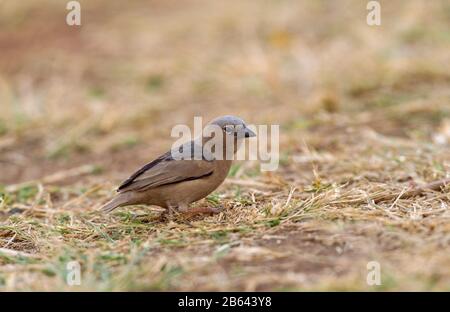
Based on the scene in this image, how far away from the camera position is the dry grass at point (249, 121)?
3996 millimetres

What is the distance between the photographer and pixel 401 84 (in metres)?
9.16

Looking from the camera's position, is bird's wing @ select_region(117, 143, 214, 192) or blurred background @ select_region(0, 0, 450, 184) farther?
blurred background @ select_region(0, 0, 450, 184)

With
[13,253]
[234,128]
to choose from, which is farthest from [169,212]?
[13,253]

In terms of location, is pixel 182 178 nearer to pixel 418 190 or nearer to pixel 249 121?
pixel 418 190

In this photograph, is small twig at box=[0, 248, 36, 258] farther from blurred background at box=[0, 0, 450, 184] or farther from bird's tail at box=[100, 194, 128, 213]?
blurred background at box=[0, 0, 450, 184]

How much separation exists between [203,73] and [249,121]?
2.37 metres

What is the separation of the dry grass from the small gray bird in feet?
0.53

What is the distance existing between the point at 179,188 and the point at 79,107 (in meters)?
5.11

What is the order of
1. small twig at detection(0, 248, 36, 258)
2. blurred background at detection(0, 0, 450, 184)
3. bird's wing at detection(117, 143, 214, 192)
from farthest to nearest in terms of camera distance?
blurred background at detection(0, 0, 450, 184) → bird's wing at detection(117, 143, 214, 192) → small twig at detection(0, 248, 36, 258)

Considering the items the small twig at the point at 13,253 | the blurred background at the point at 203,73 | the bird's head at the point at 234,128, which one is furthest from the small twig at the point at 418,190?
the blurred background at the point at 203,73

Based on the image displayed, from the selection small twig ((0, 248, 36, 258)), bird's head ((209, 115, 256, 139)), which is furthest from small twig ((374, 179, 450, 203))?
small twig ((0, 248, 36, 258))

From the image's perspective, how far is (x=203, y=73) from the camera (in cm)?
1086

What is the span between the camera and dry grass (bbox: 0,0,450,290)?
13.1 feet

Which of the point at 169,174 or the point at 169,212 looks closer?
the point at 169,174
